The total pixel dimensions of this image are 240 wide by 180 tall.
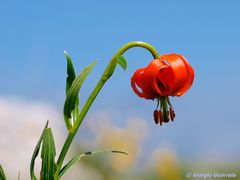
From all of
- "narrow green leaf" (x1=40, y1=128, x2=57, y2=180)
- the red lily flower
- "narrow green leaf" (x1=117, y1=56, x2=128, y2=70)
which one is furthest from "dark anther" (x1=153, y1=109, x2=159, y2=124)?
"narrow green leaf" (x1=40, y1=128, x2=57, y2=180)

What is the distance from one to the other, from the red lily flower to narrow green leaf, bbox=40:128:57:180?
1.44ft

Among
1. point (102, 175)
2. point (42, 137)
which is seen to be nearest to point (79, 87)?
point (42, 137)

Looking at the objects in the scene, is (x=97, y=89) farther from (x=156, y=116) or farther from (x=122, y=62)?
(x=156, y=116)

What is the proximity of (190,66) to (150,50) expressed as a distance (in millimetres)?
181

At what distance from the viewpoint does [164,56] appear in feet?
6.09

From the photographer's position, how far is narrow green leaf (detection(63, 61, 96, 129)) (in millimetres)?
1832

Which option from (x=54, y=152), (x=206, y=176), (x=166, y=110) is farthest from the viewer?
(x=206, y=176)

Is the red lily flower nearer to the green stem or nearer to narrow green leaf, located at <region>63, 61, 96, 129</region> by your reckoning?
the green stem

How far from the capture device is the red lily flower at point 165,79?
182 centimetres

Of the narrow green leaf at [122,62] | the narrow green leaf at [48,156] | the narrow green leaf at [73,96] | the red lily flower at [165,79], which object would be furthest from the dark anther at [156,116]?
the narrow green leaf at [48,156]

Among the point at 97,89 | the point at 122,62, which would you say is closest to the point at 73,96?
the point at 97,89

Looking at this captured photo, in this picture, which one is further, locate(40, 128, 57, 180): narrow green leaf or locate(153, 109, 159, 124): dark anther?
locate(153, 109, 159, 124): dark anther

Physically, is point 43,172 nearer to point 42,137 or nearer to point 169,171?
point 42,137

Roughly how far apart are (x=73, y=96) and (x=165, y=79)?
0.39m
